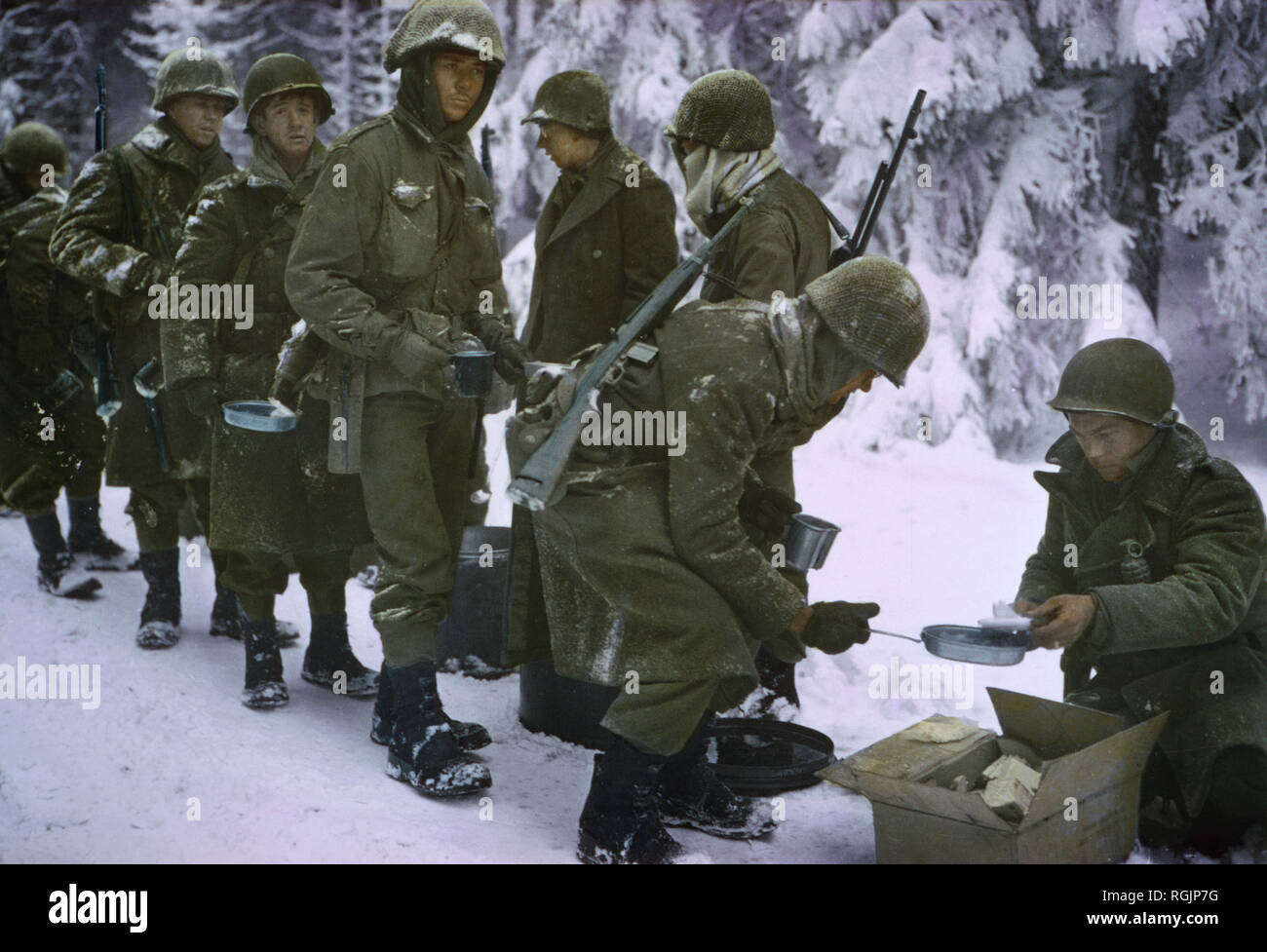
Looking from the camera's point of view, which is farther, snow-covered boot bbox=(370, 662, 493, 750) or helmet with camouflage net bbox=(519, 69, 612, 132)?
helmet with camouflage net bbox=(519, 69, 612, 132)

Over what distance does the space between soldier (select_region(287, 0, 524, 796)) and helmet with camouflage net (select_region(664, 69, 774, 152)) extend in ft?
2.25

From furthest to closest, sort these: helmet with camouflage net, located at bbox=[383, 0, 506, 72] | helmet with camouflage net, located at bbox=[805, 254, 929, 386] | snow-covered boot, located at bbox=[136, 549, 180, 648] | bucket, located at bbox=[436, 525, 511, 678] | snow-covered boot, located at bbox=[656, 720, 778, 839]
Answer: snow-covered boot, located at bbox=[136, 549, 180, 648] < bucket, located at bbox=[436, 525, 511, 678] < helmet with camouflage net, located at bbox=[383, 0, 506, 72] < snow-covered boot, located at bbox=[656, 720, 778, 839] < helmet with camouflage net, located at bbox=[805, 254, 929, 386]

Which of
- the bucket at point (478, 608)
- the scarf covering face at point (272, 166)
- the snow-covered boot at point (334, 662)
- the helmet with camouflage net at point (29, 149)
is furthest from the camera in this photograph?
the helmet with camouflage net at point (29, 149)

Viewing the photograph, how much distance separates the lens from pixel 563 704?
4277 mm

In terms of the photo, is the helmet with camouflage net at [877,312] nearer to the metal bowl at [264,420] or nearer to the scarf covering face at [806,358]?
the scarf covering face at [806,358]

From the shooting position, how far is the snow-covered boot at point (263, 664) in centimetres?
451

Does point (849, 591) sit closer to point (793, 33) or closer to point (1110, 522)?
point (1110, 522)

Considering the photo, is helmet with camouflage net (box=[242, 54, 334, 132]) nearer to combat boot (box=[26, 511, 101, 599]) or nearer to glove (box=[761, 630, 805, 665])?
combat boot (box=[26, 511, 101, 599])

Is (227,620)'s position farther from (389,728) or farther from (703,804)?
(703,804)

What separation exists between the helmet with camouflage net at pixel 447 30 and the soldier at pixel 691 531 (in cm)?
118

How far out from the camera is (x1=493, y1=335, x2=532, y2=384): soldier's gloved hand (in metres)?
4.12

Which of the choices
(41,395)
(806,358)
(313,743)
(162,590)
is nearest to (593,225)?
(806,358)

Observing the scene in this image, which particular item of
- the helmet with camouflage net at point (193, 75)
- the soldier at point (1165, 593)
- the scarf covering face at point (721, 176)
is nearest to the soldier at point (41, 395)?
the helmet with camouflage net at point (193, 75)

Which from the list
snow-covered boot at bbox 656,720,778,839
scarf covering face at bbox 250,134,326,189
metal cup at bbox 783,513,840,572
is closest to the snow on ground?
snow-covered boot at bbox 656,720,778,839
